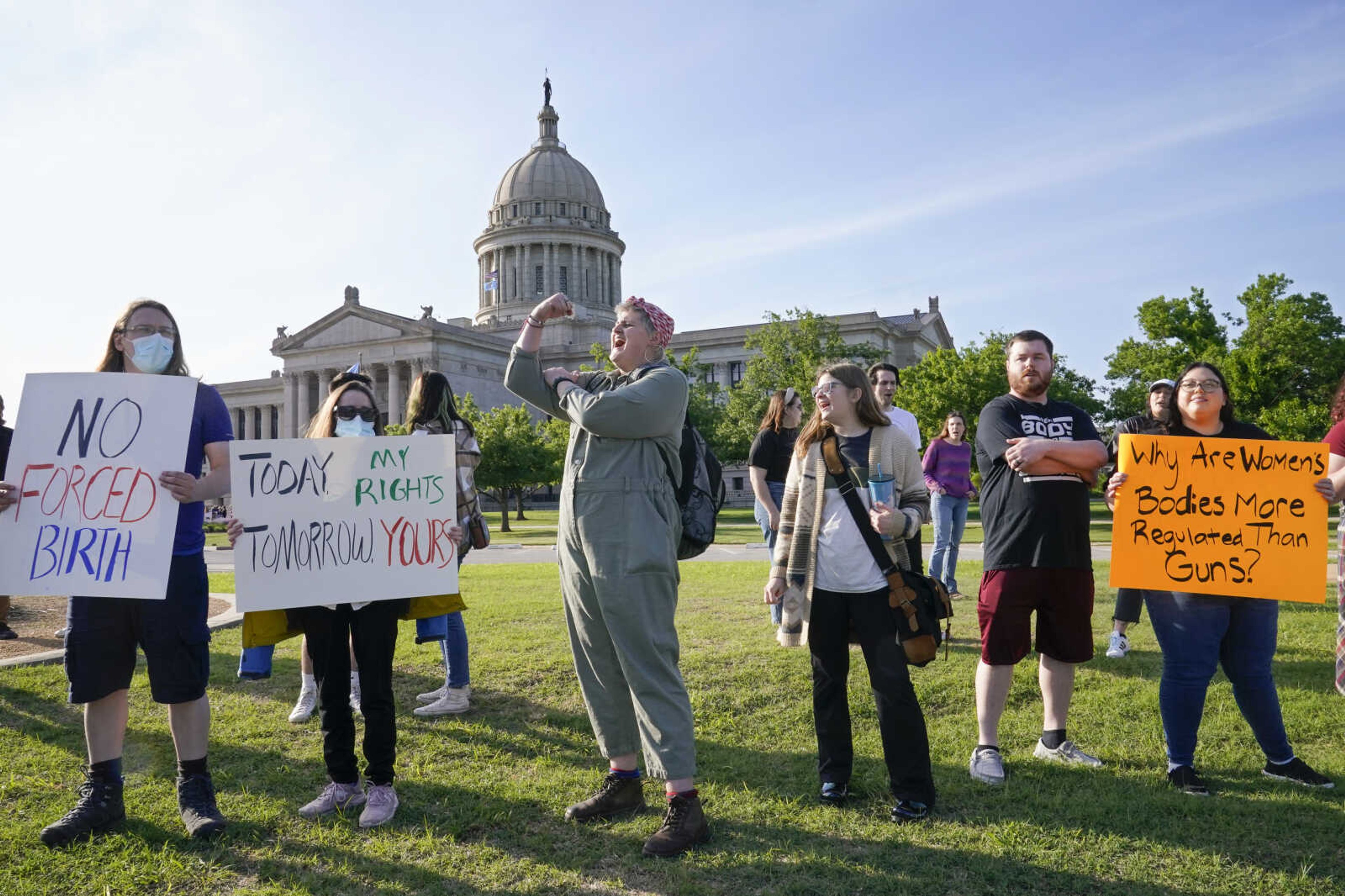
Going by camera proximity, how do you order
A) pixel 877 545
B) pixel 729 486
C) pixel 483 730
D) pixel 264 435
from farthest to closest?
pixel 264 435 → pixel 729 486 → pixel 483 730 → pixel 877 545

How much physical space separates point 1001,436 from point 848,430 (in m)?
0.87

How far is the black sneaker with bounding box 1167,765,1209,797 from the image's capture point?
4.82 m

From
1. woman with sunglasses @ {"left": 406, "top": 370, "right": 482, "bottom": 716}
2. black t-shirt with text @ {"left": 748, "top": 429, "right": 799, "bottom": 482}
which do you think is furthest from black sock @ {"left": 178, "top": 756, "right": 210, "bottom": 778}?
black t-shirt with text @ {"left": 748, "top": 429, "right": 799, "bottom": 482}

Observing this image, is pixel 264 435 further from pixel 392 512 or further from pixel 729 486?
pixel 392 512

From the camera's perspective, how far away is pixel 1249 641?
16.4ft

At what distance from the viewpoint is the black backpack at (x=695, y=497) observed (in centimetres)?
→ 454

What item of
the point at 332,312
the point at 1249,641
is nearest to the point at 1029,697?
the point at 1249,641

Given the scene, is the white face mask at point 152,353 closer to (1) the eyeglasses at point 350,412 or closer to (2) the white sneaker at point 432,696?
(1) the eyeglasses at point 350,412

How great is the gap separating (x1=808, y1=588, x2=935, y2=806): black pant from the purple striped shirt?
256 inches

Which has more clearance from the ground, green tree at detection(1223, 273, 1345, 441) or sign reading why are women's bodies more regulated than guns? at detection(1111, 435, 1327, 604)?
green tree at detection(1223, 273, 1345, 441)

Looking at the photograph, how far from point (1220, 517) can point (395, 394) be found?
75.1 m

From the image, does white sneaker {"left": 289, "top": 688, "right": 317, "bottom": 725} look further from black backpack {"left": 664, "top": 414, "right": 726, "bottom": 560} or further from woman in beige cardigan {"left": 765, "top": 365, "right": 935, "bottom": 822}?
woman in beige cardigan {"left": 765, "top": 365, "right": 935, "bottom": 822}

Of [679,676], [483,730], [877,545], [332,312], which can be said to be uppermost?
[332,312]

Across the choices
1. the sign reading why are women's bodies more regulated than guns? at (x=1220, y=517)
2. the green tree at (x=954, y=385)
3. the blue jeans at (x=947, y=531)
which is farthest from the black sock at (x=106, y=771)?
the green tree at (x=954, y=385)
